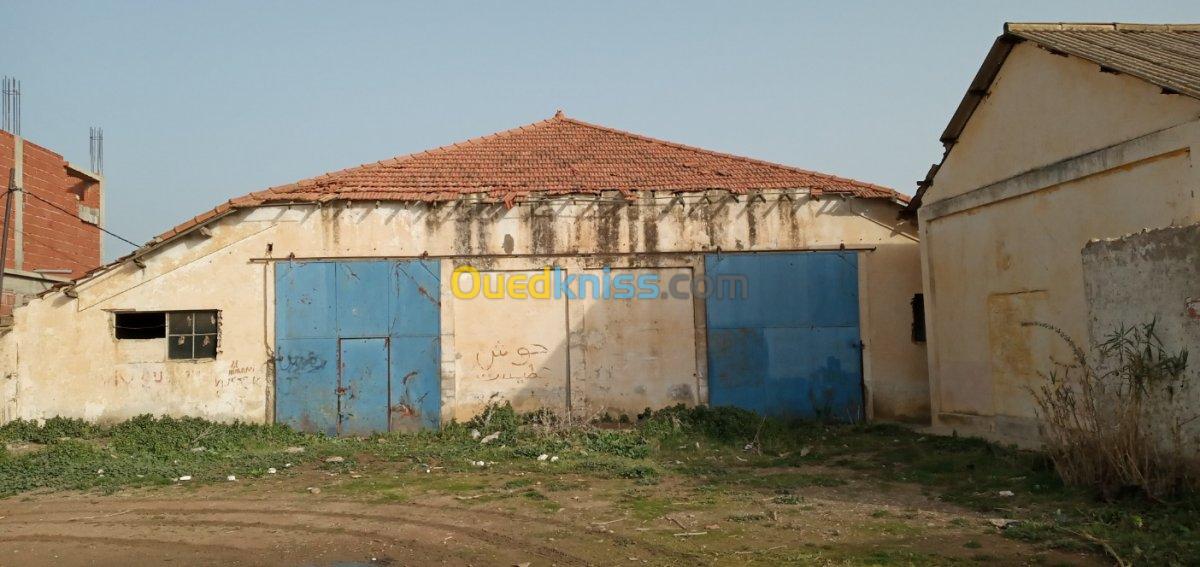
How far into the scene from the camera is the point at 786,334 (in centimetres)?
1403

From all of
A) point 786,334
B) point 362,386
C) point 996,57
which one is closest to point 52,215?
point 362,386

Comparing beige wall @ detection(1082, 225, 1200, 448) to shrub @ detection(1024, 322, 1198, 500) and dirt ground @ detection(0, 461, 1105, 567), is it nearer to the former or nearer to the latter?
shrub @ detection(1024, 322, 1198, 500)

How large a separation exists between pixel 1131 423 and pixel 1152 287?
1.17 metres

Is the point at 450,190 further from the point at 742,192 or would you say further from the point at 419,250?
the point at 742,192

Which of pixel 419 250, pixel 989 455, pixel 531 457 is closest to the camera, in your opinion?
pixel 989 455

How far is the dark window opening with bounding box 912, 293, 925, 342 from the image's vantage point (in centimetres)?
1398

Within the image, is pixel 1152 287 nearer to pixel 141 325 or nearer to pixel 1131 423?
pixel 1131 423

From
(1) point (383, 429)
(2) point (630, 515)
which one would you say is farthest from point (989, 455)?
(1) point (383, 429)

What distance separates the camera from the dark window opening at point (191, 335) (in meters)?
13.3

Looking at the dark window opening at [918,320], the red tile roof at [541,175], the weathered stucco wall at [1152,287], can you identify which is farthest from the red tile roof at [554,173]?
the weathered stucco wall at [1152,287]

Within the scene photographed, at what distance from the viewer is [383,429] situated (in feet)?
44.2

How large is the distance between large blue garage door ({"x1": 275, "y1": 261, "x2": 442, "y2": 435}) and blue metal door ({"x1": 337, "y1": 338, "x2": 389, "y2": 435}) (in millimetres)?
15

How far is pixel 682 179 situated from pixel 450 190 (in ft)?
12.5

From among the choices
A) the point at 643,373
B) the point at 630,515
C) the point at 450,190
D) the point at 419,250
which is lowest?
the point at 630,515
